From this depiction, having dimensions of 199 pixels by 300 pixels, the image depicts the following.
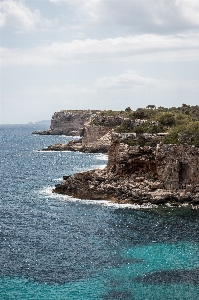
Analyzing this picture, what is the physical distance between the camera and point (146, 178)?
75.3m

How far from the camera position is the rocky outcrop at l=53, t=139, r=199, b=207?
2783 inches

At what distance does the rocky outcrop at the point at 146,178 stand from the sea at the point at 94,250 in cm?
247

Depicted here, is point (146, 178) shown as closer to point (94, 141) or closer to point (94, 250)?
point (94, 250)

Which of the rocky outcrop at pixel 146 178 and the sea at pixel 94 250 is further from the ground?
the rocky outcrop at pixel 146 178

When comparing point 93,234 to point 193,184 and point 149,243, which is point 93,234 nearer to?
point 149,243

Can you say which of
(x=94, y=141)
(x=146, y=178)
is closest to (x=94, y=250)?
(x=146, y=178)

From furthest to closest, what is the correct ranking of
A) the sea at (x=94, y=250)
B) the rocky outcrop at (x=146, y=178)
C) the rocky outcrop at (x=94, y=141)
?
1. the rocky outcrop at (x=94, y=141)
2. the rocky outcrop at (x=146, y=178)
3. the sea at (x=94, y=250)

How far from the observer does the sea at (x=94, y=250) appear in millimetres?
39938

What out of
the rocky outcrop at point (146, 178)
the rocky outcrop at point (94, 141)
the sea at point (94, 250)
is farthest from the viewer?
the rocky outcrop at point (94, 141)

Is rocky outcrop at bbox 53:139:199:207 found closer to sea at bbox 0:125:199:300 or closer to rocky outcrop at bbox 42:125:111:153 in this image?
sea at bbox 0:125:199:300

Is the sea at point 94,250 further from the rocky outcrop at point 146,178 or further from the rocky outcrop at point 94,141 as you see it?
the rocky outcrop at point 94,141

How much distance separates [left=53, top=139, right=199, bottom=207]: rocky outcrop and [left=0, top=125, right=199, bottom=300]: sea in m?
2.47

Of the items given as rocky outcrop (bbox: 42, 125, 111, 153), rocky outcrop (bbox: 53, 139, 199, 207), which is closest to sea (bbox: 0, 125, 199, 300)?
rocky outcrop (bbox: 53, 139, 199, 207)

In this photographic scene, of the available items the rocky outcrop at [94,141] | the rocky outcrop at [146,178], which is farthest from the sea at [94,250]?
the rocky outcrop at [94,141]
